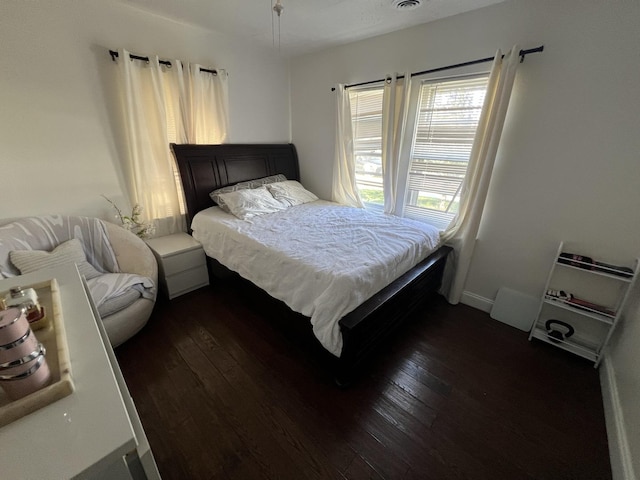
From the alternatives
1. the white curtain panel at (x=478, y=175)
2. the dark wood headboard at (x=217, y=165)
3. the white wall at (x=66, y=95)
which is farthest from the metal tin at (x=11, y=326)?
the white curtain panel at (x=478, y=175)

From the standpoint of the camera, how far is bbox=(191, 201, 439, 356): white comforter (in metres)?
1.54

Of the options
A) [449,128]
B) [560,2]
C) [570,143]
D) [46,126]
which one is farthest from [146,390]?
[560,2]

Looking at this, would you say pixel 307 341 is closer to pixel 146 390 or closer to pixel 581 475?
pixel 146 390

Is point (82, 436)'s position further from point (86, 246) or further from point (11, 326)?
point (86, 246)

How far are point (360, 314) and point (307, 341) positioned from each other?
0.50 meters

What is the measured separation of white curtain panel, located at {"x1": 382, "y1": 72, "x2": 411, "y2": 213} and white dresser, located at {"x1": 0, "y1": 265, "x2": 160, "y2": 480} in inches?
103

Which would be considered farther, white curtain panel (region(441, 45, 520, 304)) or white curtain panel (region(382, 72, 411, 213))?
white curtain panel (region(382, 72, 411, 213))

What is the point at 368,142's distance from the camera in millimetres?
2941

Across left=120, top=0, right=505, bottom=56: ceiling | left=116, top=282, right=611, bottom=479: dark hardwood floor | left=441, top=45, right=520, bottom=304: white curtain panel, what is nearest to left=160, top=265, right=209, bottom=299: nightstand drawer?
left=116, top=282, right=611, bottom=479: dark hardwood floor

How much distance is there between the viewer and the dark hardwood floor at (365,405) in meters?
1.27

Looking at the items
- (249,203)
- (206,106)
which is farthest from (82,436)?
(206,106)

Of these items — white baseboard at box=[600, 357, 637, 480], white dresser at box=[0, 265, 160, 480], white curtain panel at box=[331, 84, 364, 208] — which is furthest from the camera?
white curtain panel at box=[331, 84, 364, 208]

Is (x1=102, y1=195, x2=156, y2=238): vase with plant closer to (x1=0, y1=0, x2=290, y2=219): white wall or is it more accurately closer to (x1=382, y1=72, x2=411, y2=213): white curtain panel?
(x1=0, y1=0, x2=290, y2=219): white wall

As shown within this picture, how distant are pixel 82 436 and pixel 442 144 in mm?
2806
